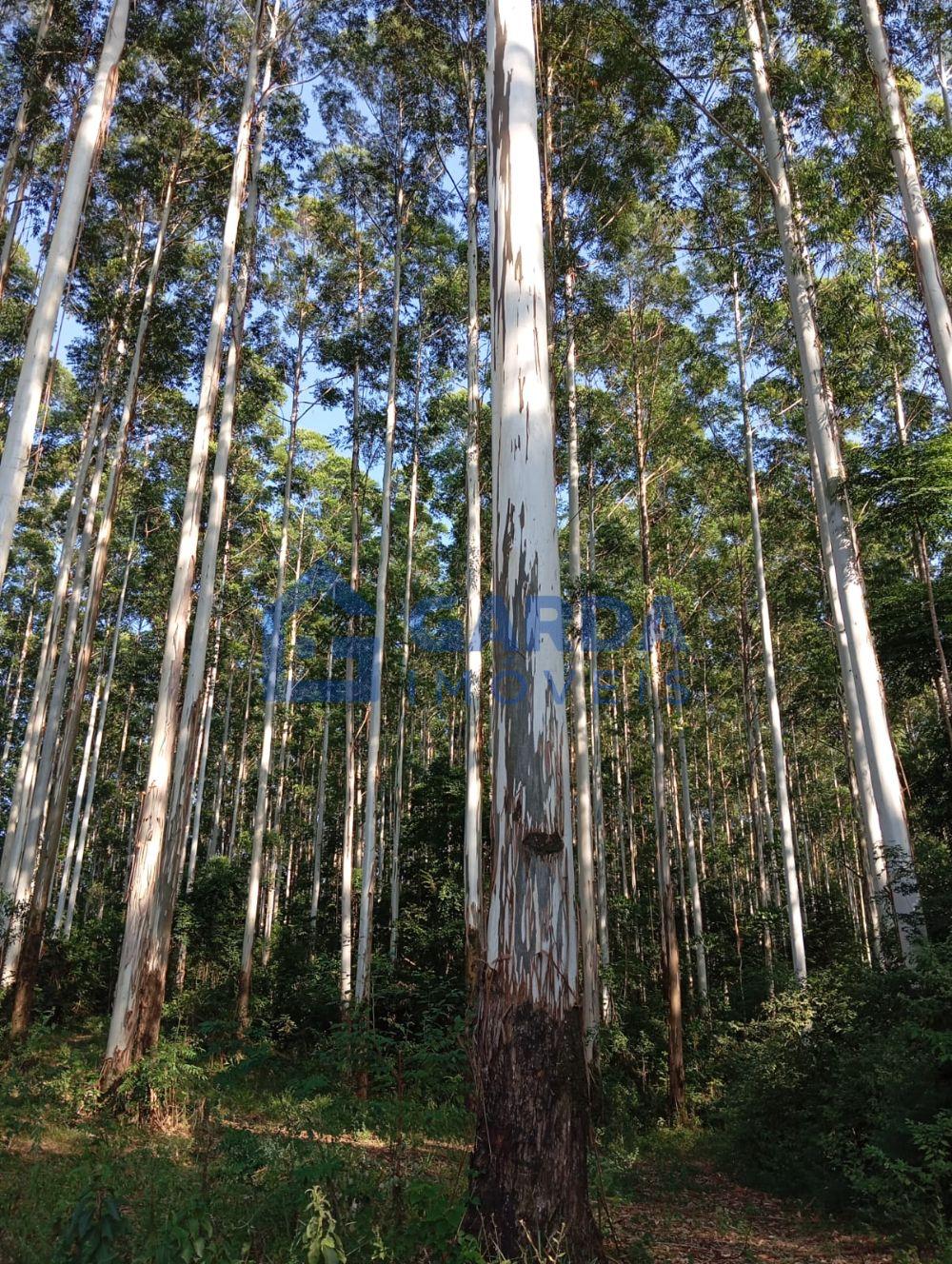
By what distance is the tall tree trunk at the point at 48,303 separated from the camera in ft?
16.0

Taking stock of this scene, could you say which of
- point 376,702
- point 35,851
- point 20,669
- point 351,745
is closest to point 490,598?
point 376,702

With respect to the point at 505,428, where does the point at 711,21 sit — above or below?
above

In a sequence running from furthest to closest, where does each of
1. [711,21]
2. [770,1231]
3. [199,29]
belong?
[199,29], [711,21], [770,1231]

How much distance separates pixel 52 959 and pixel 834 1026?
1460 centimetres

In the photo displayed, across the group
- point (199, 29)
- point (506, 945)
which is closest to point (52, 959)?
point (506, 945)

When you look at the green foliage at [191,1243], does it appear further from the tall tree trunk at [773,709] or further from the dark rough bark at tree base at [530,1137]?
the tall tree trunk at [773,709]

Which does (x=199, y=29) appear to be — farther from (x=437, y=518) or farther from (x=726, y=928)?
(x=726, y=928)

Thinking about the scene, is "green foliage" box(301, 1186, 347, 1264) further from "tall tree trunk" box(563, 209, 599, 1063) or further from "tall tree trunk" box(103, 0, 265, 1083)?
"tall tree trunk" box(563, 209, 599, 1063)

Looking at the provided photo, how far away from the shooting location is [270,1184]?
160 inches

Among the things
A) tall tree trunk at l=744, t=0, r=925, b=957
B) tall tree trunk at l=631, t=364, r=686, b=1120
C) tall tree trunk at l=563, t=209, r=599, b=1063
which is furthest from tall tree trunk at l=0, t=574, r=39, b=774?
tall tree trunk at l=744, t=0, r=925, b=957

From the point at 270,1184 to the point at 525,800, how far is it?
283 cm

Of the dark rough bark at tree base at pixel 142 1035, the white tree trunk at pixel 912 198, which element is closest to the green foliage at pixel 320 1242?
the dark rough bark at tree base at pixel 142 1035

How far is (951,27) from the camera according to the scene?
906 cm

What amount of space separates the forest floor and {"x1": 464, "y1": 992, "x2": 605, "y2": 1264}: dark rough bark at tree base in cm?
19
